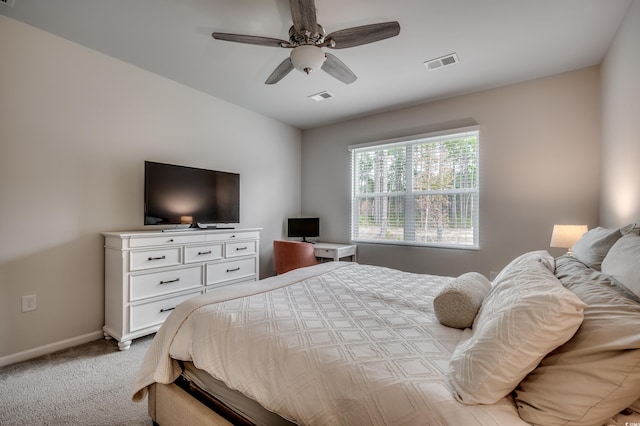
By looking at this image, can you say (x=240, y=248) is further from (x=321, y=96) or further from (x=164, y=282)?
(x=321, y=96)

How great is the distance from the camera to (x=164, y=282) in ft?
8.87

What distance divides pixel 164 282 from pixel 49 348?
0.99m

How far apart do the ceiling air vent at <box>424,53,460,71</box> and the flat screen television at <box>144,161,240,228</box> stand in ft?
8.45

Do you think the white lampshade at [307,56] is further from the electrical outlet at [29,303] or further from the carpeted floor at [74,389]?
the electrical outlet at [29,303]

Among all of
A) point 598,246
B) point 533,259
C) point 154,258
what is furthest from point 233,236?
point 598,246

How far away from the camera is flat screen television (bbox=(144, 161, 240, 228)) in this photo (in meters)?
2.85

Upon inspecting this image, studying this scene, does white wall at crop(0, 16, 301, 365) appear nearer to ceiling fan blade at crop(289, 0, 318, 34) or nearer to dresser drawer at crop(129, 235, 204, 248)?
dresser drawer at crop(129, 235, 204, 248)

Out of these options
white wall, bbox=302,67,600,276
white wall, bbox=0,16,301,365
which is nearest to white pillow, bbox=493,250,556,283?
white wall, bbox=302,67,600,276

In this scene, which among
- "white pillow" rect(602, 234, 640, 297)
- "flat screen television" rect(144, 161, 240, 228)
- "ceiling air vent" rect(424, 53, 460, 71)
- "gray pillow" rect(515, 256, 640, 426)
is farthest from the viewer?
"flat screen television" rect(144, 161, 240, 228)

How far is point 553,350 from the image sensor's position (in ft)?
2.66

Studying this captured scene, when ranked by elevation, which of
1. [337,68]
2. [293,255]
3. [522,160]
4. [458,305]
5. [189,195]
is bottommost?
[293,255]

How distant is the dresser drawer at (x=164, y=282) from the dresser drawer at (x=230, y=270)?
0.14m

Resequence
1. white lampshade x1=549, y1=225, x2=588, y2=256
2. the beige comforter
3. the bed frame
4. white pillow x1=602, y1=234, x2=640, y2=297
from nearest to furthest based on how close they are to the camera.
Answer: the beige comforter, white pillow x1=602, y1=234, x2=640, y2=297, the bed frame, white lampshade x1=549, y1=225, x2=588, y2=256

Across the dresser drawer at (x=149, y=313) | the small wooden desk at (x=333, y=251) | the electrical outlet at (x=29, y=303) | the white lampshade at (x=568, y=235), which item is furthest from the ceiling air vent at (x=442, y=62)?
the electrical outlet at (x=29, y=303)
